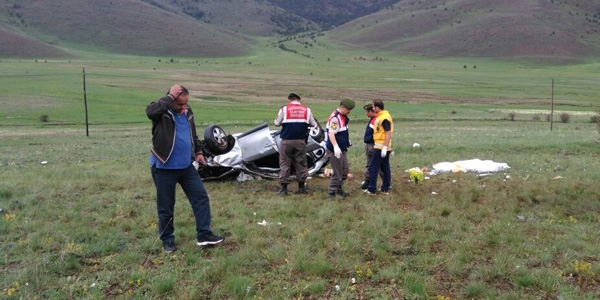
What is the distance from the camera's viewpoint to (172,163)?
6.98 m

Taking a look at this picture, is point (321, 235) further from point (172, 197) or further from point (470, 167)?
point (470, 167)

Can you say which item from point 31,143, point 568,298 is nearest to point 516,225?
point 568,298

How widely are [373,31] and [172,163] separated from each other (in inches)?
7444

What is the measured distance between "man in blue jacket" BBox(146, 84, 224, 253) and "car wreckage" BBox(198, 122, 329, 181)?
4356mm

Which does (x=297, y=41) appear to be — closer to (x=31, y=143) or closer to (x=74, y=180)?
Answer: (x=31, y=143)

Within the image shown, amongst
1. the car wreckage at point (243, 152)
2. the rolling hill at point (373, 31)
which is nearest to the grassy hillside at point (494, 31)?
the rolling hill at point (373, 31)

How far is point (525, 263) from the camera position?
6.46 meters

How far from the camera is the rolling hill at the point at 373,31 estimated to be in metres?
149

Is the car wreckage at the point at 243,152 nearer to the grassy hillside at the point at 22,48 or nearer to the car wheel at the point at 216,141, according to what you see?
the car wheel at the point at 216,141

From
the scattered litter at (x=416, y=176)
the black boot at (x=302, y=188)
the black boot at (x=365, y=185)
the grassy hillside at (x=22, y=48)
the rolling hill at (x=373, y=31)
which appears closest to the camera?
the black boot at (x=302, y=188)

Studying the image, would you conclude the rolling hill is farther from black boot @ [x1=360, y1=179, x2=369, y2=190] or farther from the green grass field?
black boot @ [x1=360, y1=179, x2=369, y2=190]

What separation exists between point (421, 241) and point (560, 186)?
474 cm

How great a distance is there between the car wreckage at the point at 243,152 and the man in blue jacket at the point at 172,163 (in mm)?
4356

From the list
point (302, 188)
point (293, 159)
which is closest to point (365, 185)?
point (302, 188)
